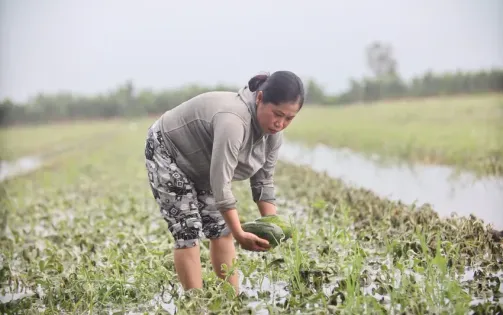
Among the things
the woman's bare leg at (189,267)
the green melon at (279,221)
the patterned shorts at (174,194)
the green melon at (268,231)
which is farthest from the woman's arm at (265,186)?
the woman's bare leg at (189,267)

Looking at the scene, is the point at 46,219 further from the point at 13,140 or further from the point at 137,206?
the point at 13,140

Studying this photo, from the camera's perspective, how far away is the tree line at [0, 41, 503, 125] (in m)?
19.0

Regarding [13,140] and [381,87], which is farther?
[13,140]

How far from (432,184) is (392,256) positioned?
11.9 ft

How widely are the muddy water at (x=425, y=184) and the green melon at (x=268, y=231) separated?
1725 millimetres

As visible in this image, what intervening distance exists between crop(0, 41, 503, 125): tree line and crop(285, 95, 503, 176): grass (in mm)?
554

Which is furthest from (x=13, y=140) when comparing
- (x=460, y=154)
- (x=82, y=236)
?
(x=82, y=236)

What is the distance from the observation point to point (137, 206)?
675 cm

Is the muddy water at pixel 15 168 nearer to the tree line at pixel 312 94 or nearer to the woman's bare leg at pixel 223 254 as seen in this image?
the tree line at pixel 312 94

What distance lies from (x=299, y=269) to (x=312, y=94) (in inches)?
565

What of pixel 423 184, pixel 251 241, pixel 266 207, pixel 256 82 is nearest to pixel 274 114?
pixel 256 82

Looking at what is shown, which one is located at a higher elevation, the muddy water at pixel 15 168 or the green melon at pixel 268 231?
the green melon at pixel 268 231

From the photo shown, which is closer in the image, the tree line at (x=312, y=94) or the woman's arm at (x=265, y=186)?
the woman's arm at (x=265, y=186)

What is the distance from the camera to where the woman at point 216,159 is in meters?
3.09
